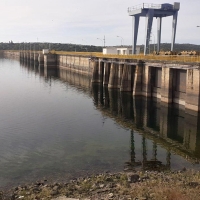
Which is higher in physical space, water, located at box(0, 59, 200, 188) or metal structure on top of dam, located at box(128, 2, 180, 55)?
metal structure on top of dam, located at box(128, 2, 180, 55)

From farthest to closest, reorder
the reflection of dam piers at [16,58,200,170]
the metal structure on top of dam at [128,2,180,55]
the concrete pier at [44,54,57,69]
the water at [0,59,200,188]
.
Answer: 1. the concrete pier at [44,54,57,69]
2. the metal structure on top of dam at [128,2,180,55]
3. the reflection of dam piers at [16,58,200,170]
4. the water at [0,59,200,188]

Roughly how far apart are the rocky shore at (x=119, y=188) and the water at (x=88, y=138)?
174 cm

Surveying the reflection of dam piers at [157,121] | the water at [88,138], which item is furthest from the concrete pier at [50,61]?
the water at [88,138]

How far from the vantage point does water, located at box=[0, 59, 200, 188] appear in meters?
21.6

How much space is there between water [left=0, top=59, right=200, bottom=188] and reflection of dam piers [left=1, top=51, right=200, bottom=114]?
78.4 inches

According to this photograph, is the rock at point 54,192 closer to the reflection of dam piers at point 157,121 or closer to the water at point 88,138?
the water at point 88,138

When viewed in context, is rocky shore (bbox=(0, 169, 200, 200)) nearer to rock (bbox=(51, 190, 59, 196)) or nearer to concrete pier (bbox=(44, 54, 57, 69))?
rock (bbox=(51, 190, 59, 196))

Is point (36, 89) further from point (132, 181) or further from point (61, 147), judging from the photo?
point (132, 181)

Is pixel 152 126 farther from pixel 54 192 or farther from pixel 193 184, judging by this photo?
pixel 54 192

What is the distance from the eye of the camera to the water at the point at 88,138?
21625 millimetres

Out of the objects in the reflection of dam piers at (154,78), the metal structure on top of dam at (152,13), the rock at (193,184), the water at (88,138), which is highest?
the metal structure on top of dam at (152,13)

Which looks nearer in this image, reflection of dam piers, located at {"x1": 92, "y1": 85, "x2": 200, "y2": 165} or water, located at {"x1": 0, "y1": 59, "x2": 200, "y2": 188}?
water, located at {"x1": 0, "y1": 59, "x2": 200, "y2": 188}

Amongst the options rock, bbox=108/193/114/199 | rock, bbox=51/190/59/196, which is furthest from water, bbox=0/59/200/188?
rock, bbox=108/193/114/199

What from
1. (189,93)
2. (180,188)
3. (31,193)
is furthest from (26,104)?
(180,188)
